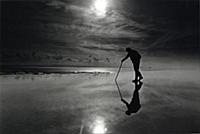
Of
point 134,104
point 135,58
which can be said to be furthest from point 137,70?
point 134,104

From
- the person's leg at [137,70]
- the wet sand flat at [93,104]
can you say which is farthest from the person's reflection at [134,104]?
the person's leg at [137,70]

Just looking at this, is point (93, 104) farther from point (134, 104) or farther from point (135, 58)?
point (135, 58)

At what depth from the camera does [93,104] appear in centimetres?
278

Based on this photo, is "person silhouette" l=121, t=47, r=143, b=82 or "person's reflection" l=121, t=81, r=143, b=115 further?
"person silhouette" l=121, t=47, r=143, b=82

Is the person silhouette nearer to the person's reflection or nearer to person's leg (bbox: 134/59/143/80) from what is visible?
person's leg (bbox: 134/59/143/80)

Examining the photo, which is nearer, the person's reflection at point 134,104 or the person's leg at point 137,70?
the person's reflection at point 134,104

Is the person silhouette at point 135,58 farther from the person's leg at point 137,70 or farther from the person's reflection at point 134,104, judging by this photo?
the person's reflection at point 134,104

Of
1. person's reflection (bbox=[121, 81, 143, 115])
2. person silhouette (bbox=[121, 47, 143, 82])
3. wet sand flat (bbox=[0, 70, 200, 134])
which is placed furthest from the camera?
person silhouette (bbox=[121, 47, 143, 82])

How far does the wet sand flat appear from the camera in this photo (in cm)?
215

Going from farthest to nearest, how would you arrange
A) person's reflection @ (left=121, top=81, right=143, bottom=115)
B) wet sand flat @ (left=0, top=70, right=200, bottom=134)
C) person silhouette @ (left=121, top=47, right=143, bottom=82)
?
person silhouette @ (left=121, top=47, right=143, bottom=82) → person's reflection @ (left=121, top=81, right=143, bottom=115) → wet sand flat @ (left=0, top=70, right=200, bottom=134)

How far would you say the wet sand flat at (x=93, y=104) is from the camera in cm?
215

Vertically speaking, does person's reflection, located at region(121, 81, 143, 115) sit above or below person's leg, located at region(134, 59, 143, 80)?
below

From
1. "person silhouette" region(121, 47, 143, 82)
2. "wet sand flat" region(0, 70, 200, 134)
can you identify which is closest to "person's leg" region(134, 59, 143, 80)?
"person silhouette" region(121, 47, 143, 82)

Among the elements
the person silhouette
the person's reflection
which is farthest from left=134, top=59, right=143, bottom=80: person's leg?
the person's reflection
